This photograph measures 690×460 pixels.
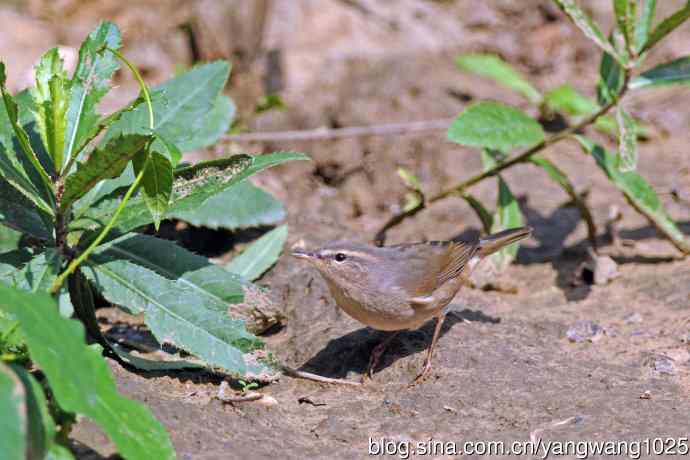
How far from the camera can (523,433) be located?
3973 millimetres

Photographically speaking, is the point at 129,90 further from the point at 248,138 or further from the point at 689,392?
the point at 689,392

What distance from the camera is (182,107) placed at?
497 centimetres

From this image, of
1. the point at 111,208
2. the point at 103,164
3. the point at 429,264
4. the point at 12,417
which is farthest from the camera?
the point at 429,264

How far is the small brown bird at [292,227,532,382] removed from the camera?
4863mm

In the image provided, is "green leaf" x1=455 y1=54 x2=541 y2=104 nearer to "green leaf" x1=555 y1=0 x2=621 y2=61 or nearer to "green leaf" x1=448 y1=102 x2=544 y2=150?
"green leaf" x1=448 y1=102 x2=544 y2=150

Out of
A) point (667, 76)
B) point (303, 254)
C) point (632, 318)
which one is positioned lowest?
point (632, 318)

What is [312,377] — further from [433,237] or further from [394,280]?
[433,237]

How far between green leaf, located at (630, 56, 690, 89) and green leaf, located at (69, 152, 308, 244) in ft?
9.61

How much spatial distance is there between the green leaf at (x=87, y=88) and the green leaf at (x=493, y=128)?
2.25 m

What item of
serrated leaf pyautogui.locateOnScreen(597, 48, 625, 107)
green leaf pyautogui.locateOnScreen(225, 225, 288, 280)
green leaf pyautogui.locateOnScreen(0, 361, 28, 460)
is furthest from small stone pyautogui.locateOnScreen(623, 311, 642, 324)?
green leaf pyautogui.locateOnScreen(0, 361, 28, 460)

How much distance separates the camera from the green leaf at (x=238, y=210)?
18.6 ft

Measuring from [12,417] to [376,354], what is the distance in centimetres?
238

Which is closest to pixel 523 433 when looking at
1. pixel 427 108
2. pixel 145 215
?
pixel 145 215

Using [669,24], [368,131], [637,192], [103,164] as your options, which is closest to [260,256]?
[103,164]
